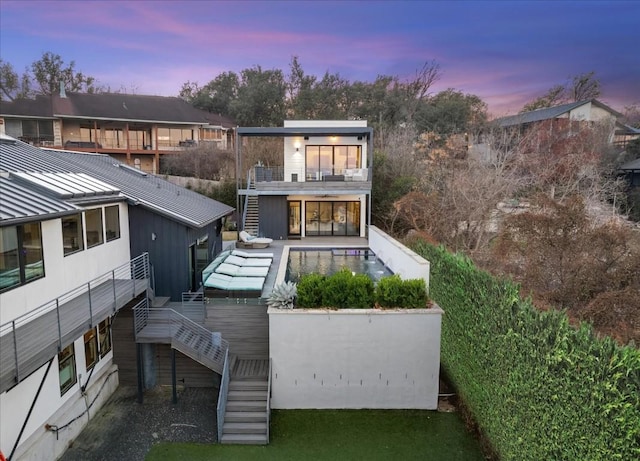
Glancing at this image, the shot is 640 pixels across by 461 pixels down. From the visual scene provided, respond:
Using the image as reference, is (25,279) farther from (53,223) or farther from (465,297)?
(465,297)

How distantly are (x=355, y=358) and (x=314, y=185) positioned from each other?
13558 millimetres

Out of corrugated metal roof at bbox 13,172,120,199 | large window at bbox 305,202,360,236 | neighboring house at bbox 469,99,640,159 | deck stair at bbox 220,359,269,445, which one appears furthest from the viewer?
neighboring house at bbox 469,99,640,159

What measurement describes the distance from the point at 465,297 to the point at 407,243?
29.3 feet

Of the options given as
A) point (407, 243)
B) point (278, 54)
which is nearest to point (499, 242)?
point (407, 243)

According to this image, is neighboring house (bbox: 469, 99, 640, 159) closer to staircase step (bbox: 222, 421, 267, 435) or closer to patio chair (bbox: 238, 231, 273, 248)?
patio chair (bbox: 238, 231, 273, 248)

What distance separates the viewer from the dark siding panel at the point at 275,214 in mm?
23359

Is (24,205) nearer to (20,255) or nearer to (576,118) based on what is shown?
(20,255)

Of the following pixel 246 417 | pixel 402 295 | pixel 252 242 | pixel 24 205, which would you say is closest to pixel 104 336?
pixel 246 417

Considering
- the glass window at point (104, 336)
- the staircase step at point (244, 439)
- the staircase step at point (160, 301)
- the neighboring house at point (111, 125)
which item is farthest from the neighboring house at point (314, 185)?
the neighboring house at point (111, 125)

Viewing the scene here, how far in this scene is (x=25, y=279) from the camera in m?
7.66

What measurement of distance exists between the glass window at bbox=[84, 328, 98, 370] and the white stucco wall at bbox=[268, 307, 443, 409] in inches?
179

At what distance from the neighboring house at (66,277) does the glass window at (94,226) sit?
1.1 inches

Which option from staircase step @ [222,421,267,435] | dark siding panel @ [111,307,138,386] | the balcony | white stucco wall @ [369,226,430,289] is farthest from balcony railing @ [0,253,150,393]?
the balcony

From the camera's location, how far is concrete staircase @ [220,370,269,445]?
356 inches
